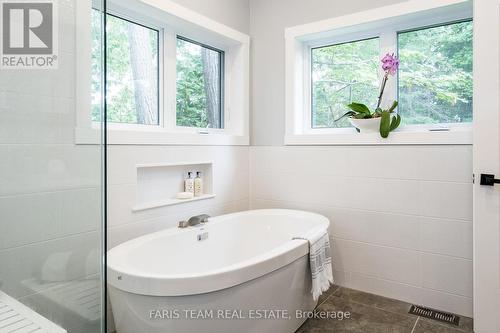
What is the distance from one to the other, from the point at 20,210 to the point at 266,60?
2.27 meters

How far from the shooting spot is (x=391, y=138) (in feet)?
7.65

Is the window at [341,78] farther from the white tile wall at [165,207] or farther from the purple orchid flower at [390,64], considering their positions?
the white tile wall at [165,207]

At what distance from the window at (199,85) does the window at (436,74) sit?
1501 millimetres

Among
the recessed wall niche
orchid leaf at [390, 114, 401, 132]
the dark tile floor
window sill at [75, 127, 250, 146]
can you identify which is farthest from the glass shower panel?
orchid leaf at [390, 114, 401, 132]

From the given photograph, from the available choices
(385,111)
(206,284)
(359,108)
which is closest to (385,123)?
(385,111)

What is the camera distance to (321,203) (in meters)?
2.69

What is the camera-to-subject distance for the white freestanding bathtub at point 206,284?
1.34 m

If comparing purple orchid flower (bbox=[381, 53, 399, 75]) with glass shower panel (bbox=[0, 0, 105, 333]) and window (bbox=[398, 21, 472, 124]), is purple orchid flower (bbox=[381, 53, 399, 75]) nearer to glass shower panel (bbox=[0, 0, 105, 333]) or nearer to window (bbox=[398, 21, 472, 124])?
window (bbox=[398, 21, 472, 124])

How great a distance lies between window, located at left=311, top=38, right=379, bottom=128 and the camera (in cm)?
262

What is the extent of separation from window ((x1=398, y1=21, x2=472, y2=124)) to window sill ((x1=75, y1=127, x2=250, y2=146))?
54.2 inches

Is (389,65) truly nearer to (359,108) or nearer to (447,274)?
(359,108)

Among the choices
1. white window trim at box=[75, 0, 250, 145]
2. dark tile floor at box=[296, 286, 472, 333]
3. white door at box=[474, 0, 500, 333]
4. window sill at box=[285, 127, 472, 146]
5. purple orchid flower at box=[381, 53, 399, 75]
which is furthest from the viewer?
purple orchid flower at box=[381, 53, 399, 75]

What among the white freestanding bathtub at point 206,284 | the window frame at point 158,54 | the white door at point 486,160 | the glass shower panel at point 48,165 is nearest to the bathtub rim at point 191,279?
the white freestanding bathtub at point 206,284

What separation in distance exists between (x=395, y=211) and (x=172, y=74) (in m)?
1.90
